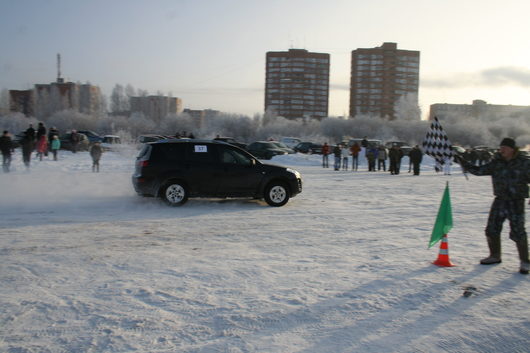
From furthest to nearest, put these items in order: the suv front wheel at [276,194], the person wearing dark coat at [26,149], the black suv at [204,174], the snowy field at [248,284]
→ the person wearing dark coat at [26,149] → the suv front wheel at [276,194] → the black suv at [204,174] → the snowy field at [248,284]

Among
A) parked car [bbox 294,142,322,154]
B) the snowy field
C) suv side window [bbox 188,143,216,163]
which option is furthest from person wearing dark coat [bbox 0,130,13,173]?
parked car [bbox 294,142,322,154]

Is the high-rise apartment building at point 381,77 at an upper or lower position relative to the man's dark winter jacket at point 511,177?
upper

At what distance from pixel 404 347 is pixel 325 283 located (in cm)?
172

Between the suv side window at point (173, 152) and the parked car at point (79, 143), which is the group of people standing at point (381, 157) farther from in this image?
the parked car at point (79, 143)

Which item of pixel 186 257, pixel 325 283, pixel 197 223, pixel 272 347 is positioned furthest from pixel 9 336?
pixel 197 223

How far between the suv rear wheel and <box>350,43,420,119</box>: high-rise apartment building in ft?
385

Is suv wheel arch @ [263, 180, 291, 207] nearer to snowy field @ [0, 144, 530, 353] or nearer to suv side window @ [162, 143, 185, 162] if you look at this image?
snowy field @ [0, 144, 530, 353]

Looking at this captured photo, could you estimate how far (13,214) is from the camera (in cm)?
1002

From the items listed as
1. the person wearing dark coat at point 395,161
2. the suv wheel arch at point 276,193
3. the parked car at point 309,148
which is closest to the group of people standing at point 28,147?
the suv wheel arch at point 276,193

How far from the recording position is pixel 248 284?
5.51 m

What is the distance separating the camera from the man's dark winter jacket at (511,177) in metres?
5.91

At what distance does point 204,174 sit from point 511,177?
24.0 ft

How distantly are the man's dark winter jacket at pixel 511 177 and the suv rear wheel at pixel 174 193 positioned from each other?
737 cm

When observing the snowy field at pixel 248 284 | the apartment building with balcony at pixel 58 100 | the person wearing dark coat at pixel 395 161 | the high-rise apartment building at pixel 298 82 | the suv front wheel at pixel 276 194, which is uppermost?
the high-rise apartment building at pixel 298 82
